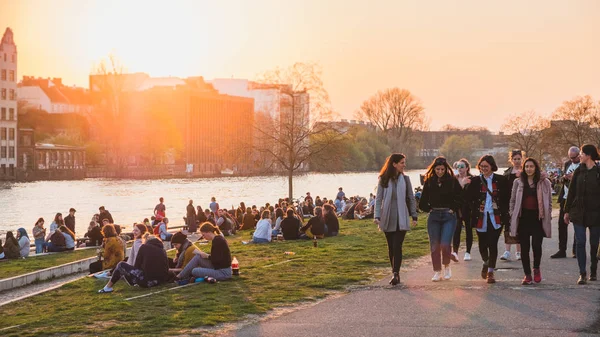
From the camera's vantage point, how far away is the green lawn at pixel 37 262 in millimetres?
19111

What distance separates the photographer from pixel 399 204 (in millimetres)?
11656

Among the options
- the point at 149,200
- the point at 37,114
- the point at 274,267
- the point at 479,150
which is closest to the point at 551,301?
the point at 274,267

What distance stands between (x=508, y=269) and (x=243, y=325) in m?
5.50

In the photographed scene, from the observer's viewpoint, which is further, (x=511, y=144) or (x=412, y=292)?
(x=511, y=144)

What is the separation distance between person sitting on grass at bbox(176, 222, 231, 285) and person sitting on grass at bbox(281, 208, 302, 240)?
8.86 m

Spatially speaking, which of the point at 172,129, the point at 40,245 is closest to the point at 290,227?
the point at 40,245

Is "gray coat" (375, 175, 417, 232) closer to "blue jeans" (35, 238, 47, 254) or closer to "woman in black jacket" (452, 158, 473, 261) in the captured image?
"woman in black jacket" (452, 158, 473, 261)

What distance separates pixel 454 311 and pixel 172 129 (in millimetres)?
165555

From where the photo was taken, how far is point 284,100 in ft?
150

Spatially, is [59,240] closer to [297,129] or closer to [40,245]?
[40,245]

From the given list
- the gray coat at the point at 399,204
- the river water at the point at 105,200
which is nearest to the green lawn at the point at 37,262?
the gray coat at the point at 399,204

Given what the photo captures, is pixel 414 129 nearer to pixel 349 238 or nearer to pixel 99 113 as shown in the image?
pixel 99 113

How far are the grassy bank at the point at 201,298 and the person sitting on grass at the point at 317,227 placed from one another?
3.80m

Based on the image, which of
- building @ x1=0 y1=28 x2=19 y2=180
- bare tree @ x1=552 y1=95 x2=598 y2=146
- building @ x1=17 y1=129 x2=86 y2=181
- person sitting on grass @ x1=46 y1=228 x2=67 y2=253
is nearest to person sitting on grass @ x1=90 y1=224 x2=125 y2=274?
person sitting on grass @ x1=46 y1=228 x2=67 y2=253
